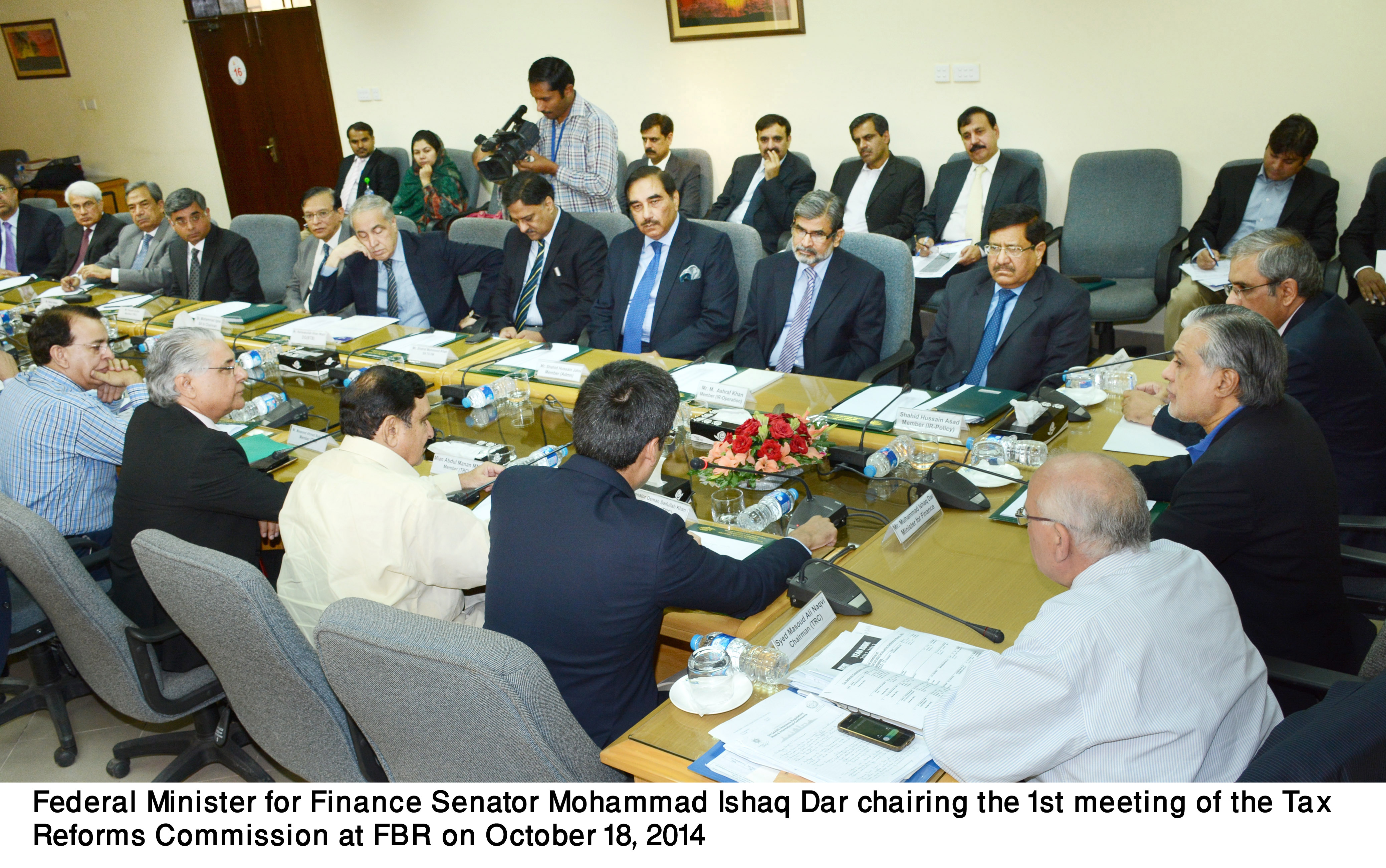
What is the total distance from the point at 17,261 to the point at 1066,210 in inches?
269

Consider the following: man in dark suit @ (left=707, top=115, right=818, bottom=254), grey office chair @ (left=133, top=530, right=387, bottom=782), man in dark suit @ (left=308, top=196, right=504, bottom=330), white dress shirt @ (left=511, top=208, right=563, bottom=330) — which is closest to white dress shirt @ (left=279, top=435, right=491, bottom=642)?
grey office chair @ (left=133, top=530, right=387, bottom=782)

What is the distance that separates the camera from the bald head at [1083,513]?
1.51 metres

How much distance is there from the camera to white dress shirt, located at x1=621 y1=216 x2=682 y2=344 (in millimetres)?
3984

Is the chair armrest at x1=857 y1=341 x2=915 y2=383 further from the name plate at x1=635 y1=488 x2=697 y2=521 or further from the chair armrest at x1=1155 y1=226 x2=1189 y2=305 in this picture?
the chair armrest at x1=1155 y1=226 x2=1189 y2=305

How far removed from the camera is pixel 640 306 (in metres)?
4.10

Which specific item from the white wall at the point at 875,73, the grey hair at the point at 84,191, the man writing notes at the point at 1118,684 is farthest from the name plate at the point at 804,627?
the grey hair at the point at 84,191

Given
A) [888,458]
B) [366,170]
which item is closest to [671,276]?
[888,458]

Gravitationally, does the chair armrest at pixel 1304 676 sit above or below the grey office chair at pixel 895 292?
below

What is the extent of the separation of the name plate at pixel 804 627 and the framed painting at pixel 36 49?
10.6 meters

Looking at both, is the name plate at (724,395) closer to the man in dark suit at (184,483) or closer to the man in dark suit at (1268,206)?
the man in dark suit at (184,483)

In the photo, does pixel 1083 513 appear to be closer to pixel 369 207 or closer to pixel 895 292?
pixel 895 292

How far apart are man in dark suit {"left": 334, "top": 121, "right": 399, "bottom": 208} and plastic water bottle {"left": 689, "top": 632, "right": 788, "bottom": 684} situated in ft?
21.2

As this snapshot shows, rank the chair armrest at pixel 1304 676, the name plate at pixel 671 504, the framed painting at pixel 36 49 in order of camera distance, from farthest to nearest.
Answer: the framed painting at pixel 36 49 → the name plate at pixel 671 504 → the chair armrest at pixel 1304 676

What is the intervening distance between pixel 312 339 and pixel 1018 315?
271 cm
